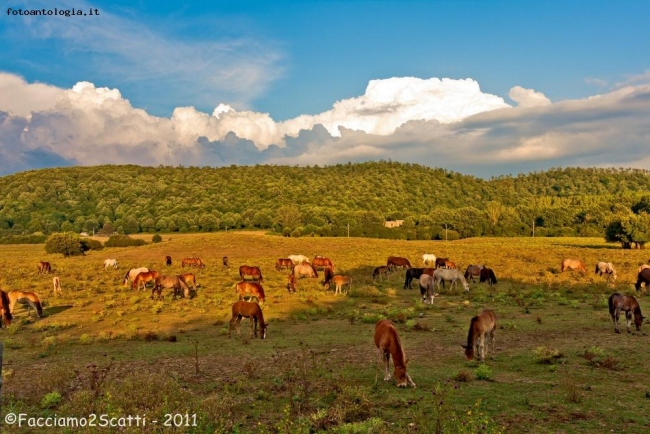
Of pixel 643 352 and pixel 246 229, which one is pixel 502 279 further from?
pixel 246 229

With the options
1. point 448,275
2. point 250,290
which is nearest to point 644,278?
point 448,275

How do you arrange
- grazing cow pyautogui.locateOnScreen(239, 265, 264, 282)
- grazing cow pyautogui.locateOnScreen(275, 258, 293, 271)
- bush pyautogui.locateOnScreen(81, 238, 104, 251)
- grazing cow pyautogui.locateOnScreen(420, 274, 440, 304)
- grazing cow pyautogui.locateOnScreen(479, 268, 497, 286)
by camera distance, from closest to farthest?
1. grazing cow pyautogui.locateOnScreen(420, 274, 440, 304)
2. grazing cow pyautogui.locateOnScreen(479, 268, 497, 286)
3. grazing cow pyautogui.locateOnScreen(239, 265, 264, 282)
4. grazing cow pyautogui.locateOnScreen(275, 258, 293, 271)
5. bush pyautogui.locateOnScreen(81, 238, 104, 251)

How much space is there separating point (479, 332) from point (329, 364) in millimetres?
4615

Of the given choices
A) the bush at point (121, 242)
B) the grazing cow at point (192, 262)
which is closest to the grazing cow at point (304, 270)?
the grazing cow at point (192, 262)

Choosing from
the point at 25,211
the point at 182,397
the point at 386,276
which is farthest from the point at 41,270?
the point at 25,211

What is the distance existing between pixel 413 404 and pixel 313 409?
2.21m

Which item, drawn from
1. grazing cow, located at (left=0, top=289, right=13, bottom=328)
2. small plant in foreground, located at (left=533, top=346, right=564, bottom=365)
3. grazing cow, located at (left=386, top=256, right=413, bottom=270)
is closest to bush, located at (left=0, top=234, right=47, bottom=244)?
Answer: grazing cow, located at (left=386, top=256, right=413, bottom=270)

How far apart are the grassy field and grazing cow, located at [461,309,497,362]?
0.41m

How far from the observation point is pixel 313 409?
9.70 metres

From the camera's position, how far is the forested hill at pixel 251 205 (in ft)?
371

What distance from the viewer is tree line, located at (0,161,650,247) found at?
110 metres

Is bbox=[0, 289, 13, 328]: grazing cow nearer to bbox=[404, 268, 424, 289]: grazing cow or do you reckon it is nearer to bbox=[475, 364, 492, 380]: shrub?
bbox=[475, 364, 492, 380]: shrub

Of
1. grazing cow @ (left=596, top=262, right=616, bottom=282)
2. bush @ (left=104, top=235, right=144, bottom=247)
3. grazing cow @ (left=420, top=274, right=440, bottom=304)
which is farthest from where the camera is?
bush @ (left=104, top=235, right=144, bottom=247)

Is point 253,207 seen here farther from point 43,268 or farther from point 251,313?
point 251,313
